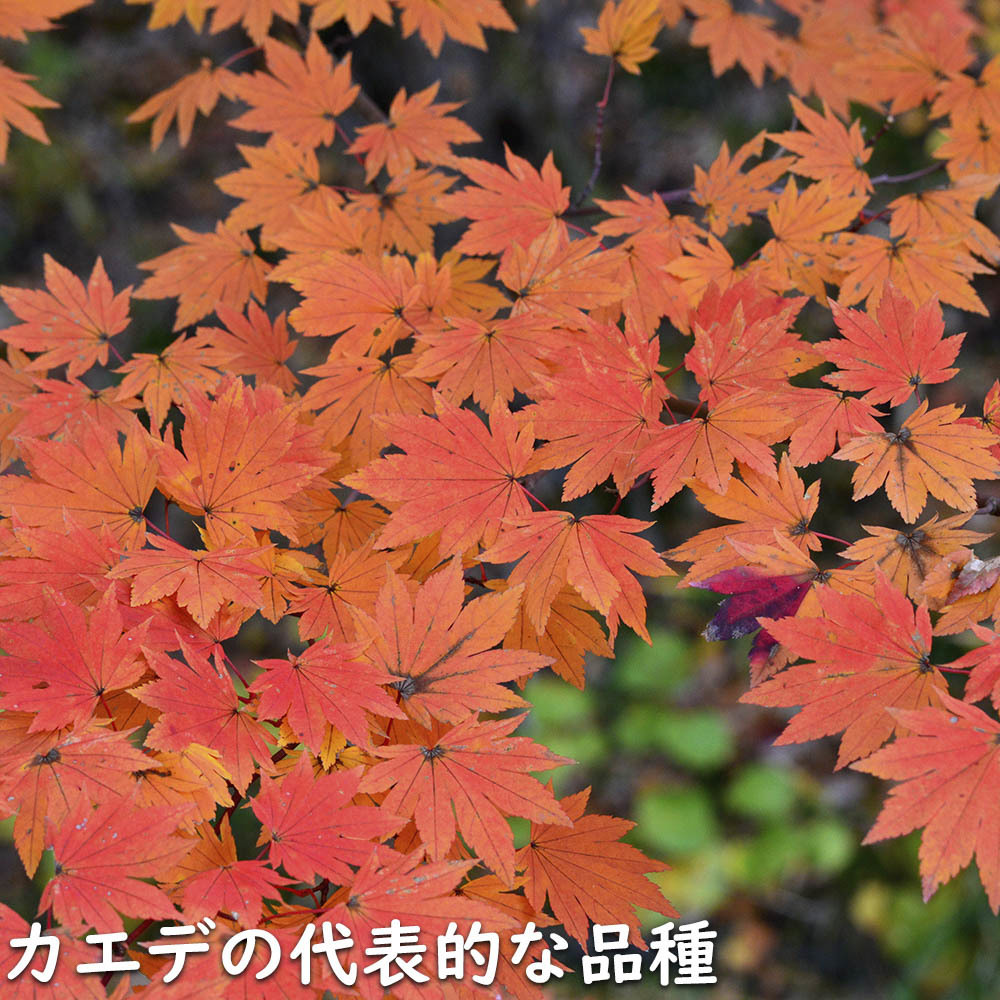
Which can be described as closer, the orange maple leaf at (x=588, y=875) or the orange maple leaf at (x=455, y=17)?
the orange maple leaf at (x=588, y=875)

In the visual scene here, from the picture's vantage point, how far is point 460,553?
957 millimetres

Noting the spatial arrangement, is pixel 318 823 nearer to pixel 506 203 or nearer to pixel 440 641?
pixel 440 641

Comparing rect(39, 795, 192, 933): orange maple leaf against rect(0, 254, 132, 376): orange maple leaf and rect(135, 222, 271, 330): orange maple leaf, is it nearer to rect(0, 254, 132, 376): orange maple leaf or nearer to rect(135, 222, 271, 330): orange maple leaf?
rect(0, 254, 132, 376): orange maple leaf

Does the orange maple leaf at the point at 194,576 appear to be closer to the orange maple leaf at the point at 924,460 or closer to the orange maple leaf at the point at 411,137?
the orange maple leaf at the point at 924,460

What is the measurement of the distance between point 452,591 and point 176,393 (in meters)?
0.57

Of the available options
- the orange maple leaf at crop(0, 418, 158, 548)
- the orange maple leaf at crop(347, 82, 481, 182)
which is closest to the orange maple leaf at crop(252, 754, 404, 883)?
the orange maple leaf at crop(0, 418, 158, 548)

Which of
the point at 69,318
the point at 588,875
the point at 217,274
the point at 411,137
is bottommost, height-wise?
the point at 588,875

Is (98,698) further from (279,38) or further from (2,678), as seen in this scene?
(279,38)

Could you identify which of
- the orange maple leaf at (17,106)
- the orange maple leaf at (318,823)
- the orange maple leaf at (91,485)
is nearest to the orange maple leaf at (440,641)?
the orange maple leaf at (318,823)

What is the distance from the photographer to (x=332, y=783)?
0.85 meters

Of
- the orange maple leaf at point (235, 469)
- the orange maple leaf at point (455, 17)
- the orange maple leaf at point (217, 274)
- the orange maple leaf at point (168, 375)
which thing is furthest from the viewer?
the orange maple leaf at point (455, 17)

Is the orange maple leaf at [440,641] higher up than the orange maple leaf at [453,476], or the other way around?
the orange maple leaf at [453,476]

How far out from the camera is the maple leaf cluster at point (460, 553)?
841 millimetres

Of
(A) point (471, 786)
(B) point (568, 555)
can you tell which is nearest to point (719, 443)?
(B) point (568, 555)
